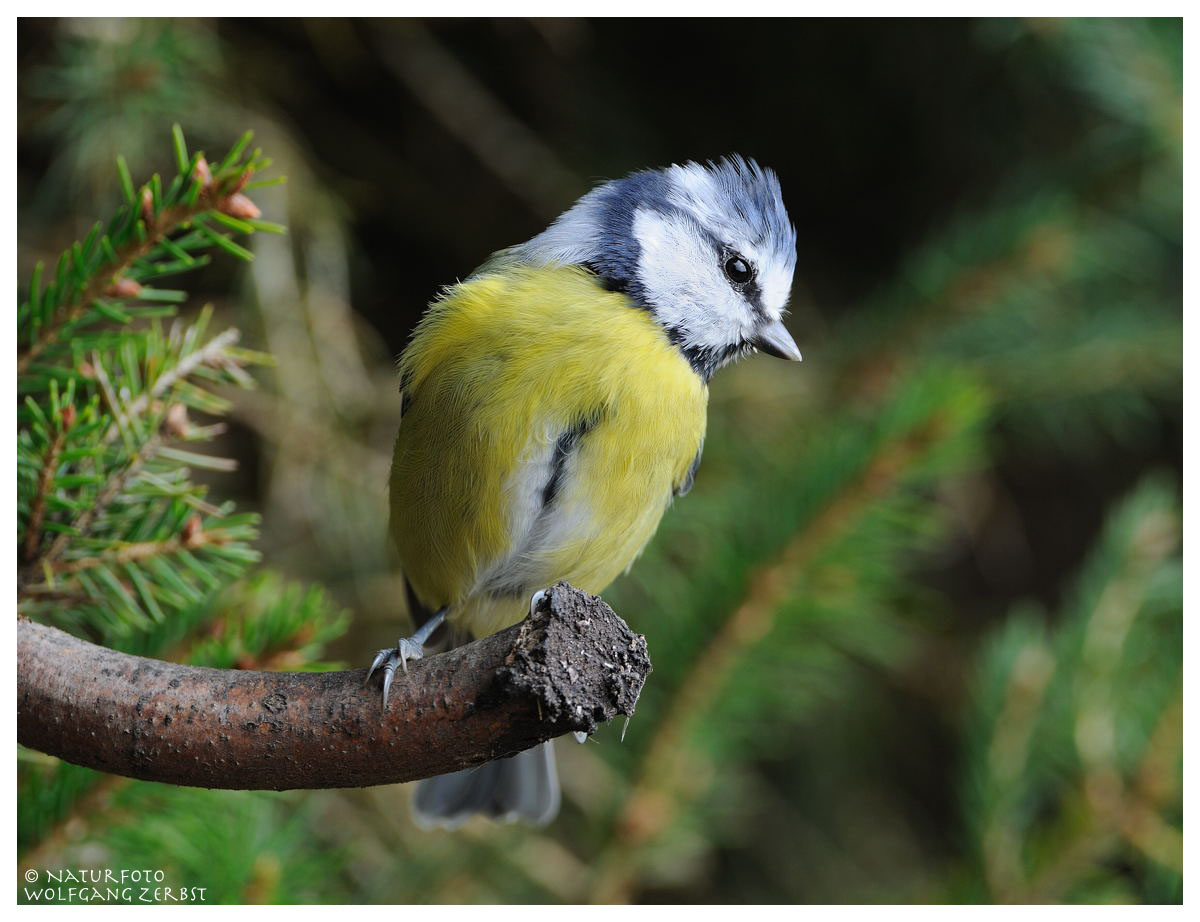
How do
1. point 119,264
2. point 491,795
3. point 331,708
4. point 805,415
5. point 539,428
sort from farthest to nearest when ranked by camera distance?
1. point 805,415
2. point 491,795
3. point 539,428
4. point 119,264
5. point 331,708

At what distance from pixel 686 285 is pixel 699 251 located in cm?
3

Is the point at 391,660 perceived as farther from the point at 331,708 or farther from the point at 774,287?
the point at 774,287

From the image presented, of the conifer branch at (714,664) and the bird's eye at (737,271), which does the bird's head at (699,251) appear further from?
the conifer branch at (714,664)

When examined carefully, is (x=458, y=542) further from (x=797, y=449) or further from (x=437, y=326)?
(x=797, y=449)

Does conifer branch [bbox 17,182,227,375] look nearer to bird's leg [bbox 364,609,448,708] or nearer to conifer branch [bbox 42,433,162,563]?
conifer branch [bbox 42,433,162,563]

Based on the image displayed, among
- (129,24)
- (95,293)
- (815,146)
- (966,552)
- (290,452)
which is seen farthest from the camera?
(966,552)

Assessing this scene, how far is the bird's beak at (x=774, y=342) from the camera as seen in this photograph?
730 mm

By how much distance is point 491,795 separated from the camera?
0.83 m

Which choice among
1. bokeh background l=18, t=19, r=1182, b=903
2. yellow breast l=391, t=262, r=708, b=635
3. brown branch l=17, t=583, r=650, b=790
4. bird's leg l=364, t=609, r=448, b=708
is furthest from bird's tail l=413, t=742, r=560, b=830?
brown branch l=17, t=583, r=650, b=790

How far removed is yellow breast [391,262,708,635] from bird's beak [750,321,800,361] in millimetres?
52

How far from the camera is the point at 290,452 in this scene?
973 millimetres

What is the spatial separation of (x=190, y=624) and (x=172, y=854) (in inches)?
5.3

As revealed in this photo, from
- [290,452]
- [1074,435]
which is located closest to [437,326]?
[290,452]

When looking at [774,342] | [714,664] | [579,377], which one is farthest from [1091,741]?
[579,377]
